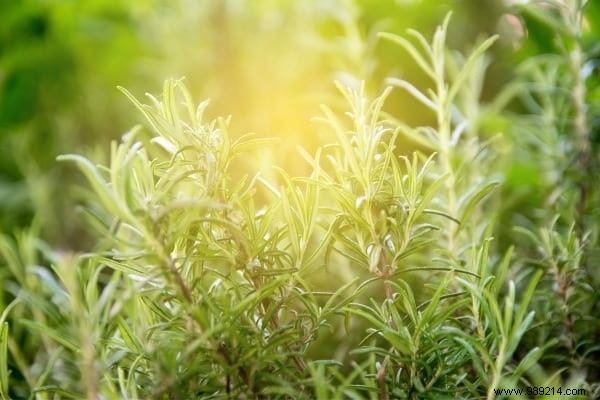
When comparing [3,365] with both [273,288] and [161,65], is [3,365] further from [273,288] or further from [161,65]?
[161,65]

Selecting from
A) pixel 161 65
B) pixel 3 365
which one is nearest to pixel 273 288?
pixel 3 365

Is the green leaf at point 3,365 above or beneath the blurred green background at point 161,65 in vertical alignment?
beneath

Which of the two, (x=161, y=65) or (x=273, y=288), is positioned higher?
(x=161, y=65)

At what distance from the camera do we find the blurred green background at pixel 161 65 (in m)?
0.96

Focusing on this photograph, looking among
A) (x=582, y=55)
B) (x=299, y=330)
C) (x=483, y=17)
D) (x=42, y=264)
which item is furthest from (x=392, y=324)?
(x=483, y=17)

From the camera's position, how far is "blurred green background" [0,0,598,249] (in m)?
0.96

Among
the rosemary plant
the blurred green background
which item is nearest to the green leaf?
the rosemary plant

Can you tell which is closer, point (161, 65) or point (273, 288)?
point (273, 288)

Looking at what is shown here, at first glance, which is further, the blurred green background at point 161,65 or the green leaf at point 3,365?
the blurred green background at point 161,65

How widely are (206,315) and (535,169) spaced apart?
1.59 ft

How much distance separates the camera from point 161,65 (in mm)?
1112

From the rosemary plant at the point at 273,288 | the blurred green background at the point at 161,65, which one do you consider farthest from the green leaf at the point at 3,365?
the blurred green background at the point at 161,65

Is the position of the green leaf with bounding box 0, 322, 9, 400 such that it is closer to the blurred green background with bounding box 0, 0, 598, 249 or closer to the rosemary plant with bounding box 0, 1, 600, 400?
the rosemary plant with bounding box 0, 1, 600, 400

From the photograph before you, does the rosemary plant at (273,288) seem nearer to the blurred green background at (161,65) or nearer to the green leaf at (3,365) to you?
the green leaf at (3,365)
